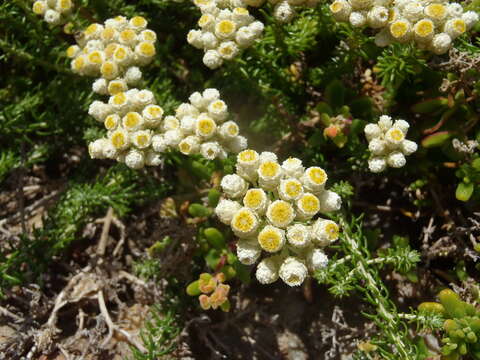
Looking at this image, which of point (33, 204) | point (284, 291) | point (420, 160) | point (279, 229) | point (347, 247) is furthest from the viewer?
point (33, 204)

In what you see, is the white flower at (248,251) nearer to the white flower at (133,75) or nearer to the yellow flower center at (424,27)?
the white flower at (133,75)

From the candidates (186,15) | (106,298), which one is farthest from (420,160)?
(106,298)

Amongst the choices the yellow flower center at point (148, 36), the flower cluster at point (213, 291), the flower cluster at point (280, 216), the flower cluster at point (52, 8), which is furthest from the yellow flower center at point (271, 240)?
the flower cluster at point (52, 8)

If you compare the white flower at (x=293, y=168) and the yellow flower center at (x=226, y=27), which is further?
the yellow flower center at (x=226, y=27)

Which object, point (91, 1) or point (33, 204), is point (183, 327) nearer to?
point (33, 204)

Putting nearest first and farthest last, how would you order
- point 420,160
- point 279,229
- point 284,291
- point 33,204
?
1. point 279,229
2. point 420,160
3. point 284,291
4. point 33,204

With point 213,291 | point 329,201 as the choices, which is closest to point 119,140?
point 213,291
